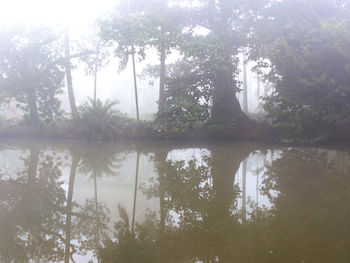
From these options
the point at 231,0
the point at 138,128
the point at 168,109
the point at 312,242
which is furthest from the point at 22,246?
the point at 231,0

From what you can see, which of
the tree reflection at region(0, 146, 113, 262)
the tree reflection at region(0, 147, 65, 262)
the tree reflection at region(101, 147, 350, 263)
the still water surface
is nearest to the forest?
the still water surface

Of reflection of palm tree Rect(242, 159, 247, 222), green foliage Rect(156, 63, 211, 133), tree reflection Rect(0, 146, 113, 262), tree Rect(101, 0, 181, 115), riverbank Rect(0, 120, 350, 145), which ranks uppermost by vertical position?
tree Rect(101, 0, 181, 115)

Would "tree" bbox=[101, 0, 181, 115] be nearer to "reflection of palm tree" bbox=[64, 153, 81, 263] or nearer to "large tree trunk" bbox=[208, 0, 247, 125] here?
"large tree trunk" bbox=[208, 0, 247, 125]

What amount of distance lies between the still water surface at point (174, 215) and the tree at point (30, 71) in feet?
33.0

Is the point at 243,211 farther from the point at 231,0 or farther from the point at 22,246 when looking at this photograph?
the point at 231,0

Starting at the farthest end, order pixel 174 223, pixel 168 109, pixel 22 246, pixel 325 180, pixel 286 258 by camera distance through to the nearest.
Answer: pixel 168 109, pixel 325 180, pixel 174 223, pixel 22 246, pixel 286 258

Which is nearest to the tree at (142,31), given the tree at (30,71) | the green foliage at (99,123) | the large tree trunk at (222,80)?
the large tree trunk at (222,80)

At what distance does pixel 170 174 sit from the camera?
19.3ft

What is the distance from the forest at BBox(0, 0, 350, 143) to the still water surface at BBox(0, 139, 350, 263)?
19.3 ft

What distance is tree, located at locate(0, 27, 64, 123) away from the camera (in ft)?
49.2

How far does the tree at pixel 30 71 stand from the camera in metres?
15.0

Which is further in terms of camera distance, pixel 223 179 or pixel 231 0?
pixel 231 0

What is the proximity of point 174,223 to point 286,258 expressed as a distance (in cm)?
122

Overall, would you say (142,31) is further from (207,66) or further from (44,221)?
(44,221)
